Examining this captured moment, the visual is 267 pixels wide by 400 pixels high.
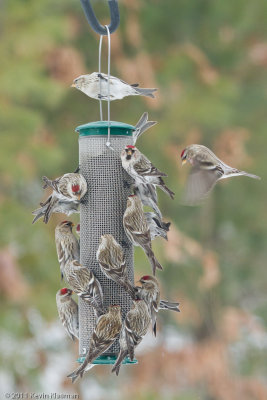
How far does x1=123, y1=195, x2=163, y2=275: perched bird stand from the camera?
4.57m

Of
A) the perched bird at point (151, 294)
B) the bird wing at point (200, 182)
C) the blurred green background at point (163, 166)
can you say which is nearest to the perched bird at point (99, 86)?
the bird wing at point (200, 182)

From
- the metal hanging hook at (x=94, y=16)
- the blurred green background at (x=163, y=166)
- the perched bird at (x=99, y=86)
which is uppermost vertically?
the metal hanging hook at (x=94, y=16)

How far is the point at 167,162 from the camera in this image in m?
13.1

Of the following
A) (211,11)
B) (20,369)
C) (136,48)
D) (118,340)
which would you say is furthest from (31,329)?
(118,340)

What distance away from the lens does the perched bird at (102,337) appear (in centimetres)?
436

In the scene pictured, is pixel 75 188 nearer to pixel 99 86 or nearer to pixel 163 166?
pixel 99 86

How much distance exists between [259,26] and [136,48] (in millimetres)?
2817

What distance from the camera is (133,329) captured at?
14.6 ft

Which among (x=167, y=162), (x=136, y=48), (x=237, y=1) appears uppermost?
(x=237, y=1)

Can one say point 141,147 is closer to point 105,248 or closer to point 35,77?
point 35,77

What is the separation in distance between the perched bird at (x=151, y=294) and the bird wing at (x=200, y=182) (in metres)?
0.55

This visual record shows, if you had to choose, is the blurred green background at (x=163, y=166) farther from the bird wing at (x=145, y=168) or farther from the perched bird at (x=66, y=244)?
the bird wing at (x=145, y=168)

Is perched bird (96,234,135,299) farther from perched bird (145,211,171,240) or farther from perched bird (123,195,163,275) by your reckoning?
perched bird (145,211,171,240)

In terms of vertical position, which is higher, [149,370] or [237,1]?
[237,1]
